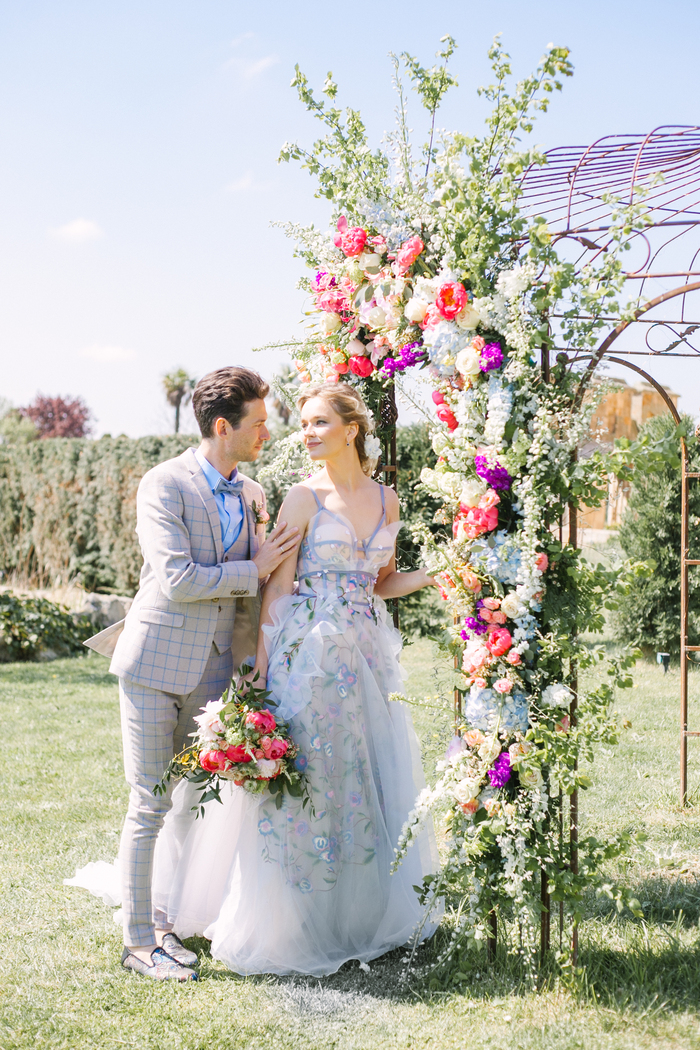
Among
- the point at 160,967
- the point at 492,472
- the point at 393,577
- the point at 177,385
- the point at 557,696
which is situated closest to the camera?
the point at 557,696

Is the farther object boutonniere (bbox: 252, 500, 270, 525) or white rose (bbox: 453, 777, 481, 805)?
boutonniere (bbox: 252, 500, 270, 525)

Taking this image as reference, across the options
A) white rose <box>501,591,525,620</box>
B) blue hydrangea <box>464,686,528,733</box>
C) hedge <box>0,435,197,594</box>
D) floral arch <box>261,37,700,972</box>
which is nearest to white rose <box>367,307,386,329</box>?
floral arch <box>261,37,700,972</box>

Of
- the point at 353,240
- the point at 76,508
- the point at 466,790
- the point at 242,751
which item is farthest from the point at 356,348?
the point at 76,508

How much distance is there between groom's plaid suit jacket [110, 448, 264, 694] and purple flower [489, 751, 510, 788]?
3.17ft

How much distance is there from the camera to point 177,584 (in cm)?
281

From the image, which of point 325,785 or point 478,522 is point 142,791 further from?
point 478,522

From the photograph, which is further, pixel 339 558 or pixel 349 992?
pixel 339 558

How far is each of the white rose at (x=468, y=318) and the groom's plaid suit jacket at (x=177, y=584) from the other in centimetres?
102

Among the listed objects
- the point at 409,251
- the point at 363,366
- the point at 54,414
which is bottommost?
the point at 363,366

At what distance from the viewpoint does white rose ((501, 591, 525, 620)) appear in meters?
2.58

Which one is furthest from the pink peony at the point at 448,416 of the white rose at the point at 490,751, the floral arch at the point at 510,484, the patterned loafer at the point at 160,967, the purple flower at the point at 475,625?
the patterned loafer at the point at 160,967

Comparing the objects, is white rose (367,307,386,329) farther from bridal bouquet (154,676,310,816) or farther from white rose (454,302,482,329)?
bridal bouquet (154,676,310,816)

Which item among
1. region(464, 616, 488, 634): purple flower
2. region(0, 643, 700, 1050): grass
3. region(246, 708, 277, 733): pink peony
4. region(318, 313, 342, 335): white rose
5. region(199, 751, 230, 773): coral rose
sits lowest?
region(0, 643, 700, 1050): grass

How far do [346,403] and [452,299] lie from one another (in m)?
0.60
